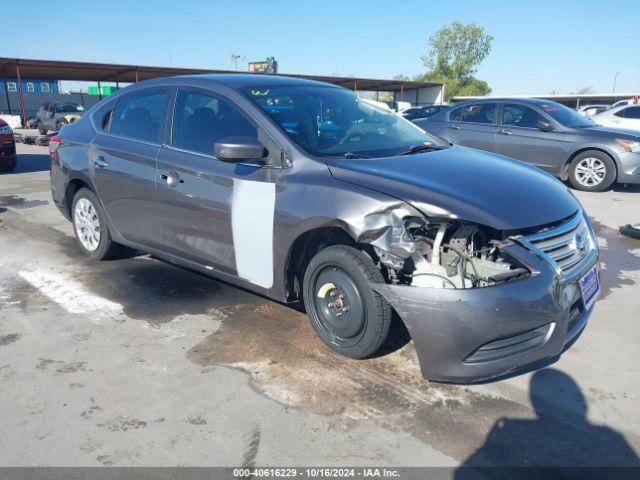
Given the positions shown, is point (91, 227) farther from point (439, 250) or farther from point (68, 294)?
point (439, 250)

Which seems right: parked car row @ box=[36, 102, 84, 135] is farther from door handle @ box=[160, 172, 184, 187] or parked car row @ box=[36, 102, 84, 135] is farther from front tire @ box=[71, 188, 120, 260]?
door handle @ box=[160, 172, 184, 187]

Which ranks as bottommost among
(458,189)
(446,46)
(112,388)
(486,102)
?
(112,388)

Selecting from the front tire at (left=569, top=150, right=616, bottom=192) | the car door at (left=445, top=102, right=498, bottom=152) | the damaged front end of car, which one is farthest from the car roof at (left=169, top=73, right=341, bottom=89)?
the front tire at (left=569, top=150, right=616, bottom=192)

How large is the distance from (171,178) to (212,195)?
0.49 m

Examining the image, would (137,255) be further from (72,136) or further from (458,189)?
(458,189)

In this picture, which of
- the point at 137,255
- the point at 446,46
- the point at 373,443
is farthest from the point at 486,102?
the point at 446,46

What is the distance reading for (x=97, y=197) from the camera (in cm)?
479

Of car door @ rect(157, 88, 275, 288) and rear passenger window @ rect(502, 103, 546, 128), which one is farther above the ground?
rear passenger window @ rect(502, 103, 546, 128)

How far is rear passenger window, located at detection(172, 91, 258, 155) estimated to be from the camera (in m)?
3.61

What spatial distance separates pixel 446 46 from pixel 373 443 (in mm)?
77908

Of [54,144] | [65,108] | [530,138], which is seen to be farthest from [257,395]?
[65,108]

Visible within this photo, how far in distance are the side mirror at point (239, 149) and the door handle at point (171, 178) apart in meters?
0.68

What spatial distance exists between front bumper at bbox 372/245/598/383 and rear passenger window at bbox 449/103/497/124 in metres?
7.40

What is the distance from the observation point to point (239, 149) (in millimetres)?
3211
